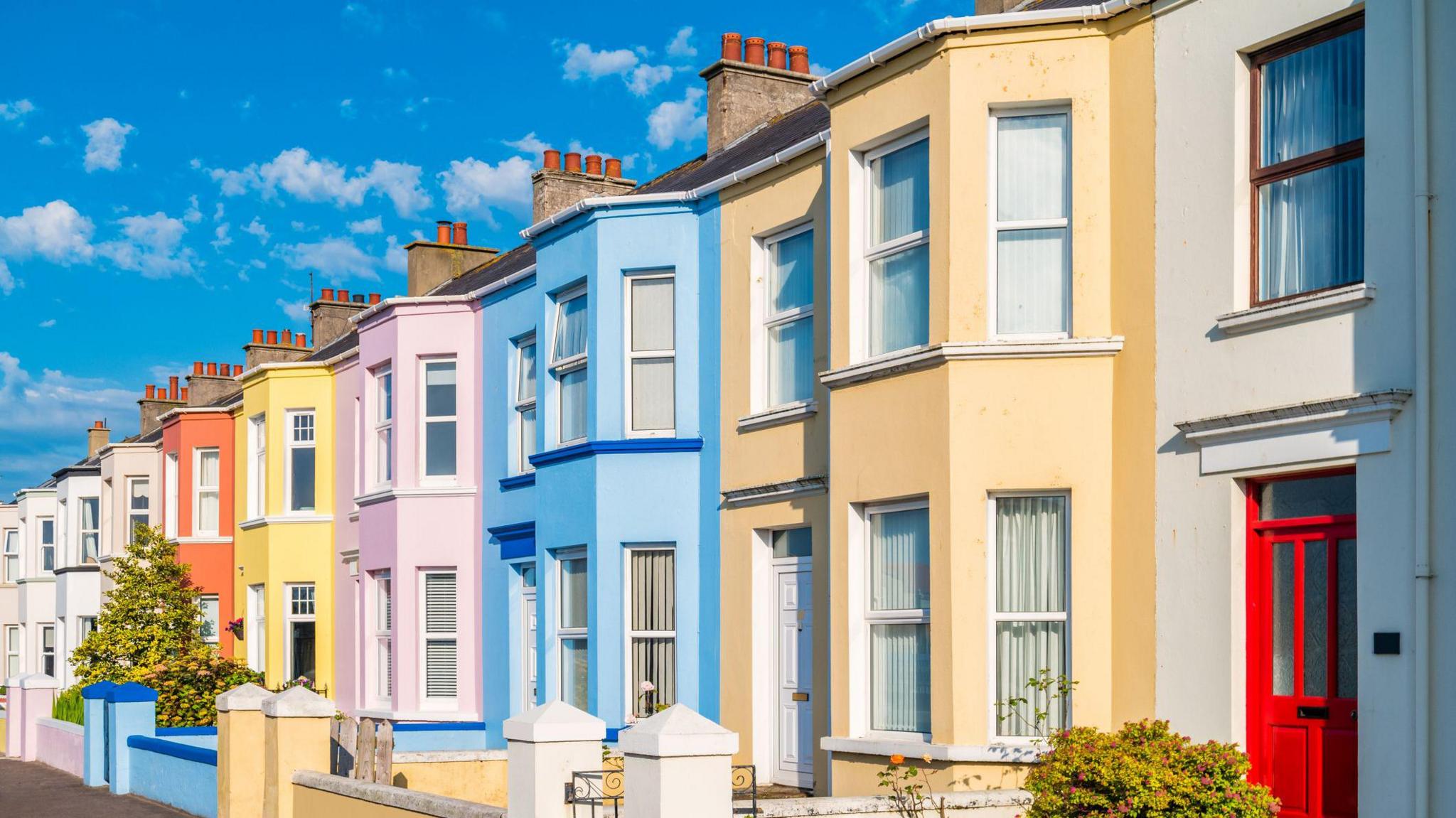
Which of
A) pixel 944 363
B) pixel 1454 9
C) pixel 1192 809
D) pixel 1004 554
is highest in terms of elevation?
pixel 1454 9

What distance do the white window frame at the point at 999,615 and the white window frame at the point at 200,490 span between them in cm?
2253

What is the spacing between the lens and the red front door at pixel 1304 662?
33.6ft

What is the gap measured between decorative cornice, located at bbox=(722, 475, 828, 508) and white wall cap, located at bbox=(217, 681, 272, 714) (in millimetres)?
5086

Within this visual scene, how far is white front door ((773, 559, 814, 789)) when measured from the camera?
15.0 m

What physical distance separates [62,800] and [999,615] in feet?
43.4

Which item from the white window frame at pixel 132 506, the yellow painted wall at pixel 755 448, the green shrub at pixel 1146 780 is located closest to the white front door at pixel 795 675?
Result: the yellow painted wall at pixel 755 448

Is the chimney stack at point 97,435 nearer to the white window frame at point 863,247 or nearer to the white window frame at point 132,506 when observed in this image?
the white window frame at point 132,506

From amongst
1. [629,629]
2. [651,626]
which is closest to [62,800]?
[629,629]

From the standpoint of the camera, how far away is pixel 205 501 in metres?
31.9

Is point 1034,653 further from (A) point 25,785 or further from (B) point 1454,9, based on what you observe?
(A) point 25,785

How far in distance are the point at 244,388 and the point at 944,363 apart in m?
19.8

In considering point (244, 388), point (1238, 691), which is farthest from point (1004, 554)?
point (244, 388)

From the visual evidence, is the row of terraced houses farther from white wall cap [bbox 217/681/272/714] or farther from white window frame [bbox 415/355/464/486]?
white wall cap [bbox 217/681/272/714]

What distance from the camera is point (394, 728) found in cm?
2075
